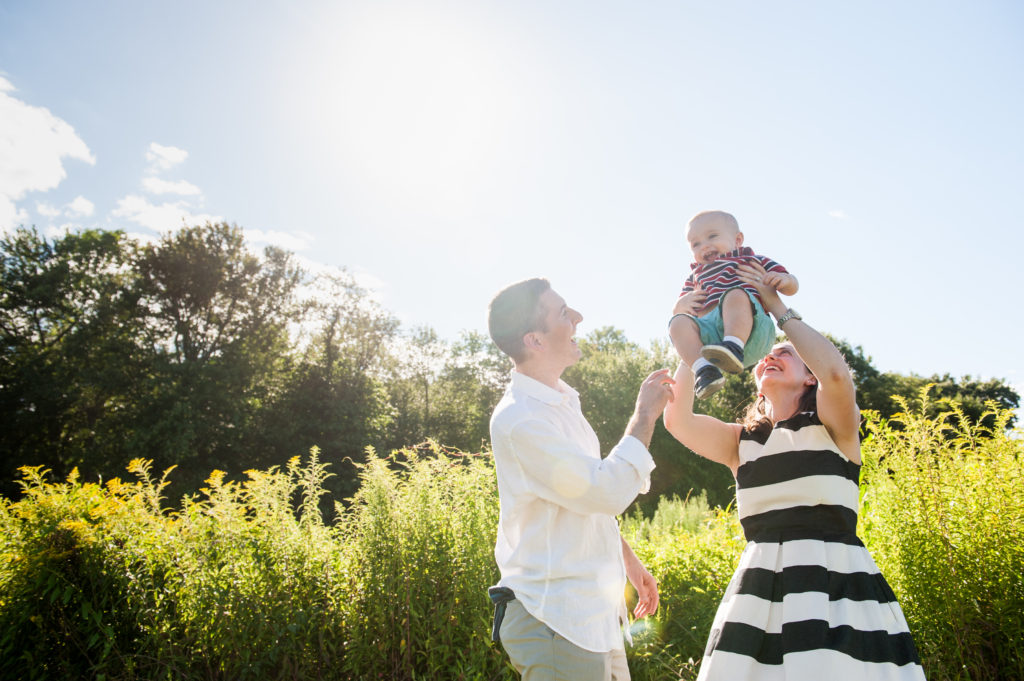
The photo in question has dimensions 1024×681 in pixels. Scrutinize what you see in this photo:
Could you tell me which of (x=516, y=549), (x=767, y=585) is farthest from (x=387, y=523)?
(x=767, y=585)

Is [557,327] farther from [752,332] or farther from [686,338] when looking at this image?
[752,332]

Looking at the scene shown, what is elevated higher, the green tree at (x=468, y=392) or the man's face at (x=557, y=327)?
the green tree at (x=468, y=392)

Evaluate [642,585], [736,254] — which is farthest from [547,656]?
[736,254]

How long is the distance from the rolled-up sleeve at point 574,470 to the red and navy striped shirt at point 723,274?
2.25 feet

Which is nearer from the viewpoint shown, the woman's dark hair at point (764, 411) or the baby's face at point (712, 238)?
the woman's dark hair at point (764, 411)

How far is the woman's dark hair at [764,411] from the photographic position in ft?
6.31

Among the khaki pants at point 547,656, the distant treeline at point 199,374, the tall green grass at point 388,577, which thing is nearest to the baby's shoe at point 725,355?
the khaki pants at point 547,656

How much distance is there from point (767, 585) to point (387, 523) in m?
2.77

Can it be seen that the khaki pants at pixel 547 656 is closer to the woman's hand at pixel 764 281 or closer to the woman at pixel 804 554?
the woman at pixel 804 554

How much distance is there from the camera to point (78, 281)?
804 inches

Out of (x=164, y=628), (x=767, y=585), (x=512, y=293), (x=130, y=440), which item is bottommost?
(x=164, y=628)

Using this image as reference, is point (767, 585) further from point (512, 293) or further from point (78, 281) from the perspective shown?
point (78, 281)

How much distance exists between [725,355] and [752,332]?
0.69 ft

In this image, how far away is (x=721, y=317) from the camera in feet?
6.73
